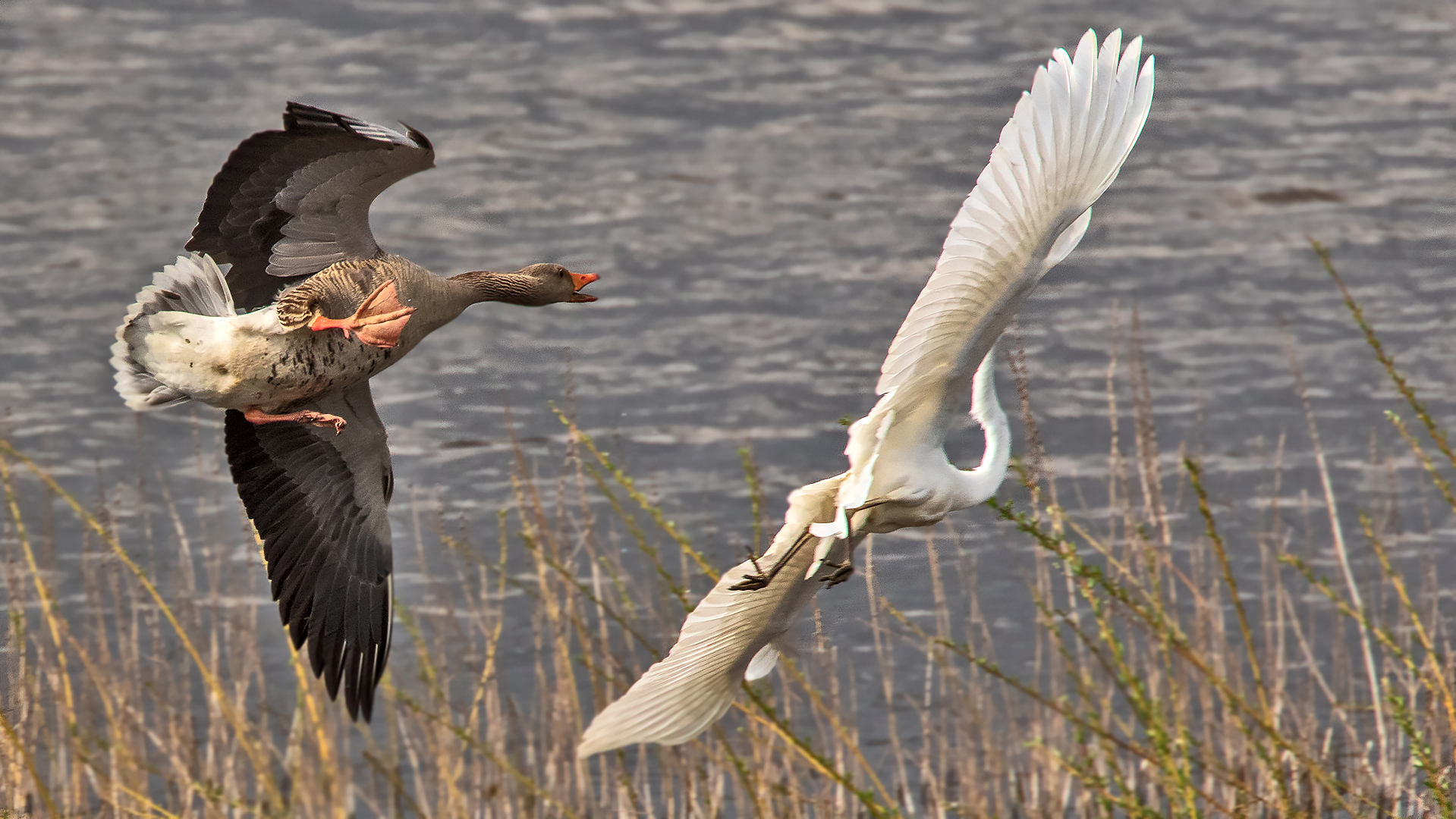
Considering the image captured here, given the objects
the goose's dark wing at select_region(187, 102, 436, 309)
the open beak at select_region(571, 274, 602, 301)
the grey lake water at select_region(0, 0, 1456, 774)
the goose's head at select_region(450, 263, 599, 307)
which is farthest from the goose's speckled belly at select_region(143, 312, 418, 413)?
the grey lake water at select_region(0, 0, 1456, 774)

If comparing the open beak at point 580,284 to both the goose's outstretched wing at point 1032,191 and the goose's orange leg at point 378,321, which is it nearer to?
the goose's orange leg at point 378,321

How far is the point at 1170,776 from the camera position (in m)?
3.20

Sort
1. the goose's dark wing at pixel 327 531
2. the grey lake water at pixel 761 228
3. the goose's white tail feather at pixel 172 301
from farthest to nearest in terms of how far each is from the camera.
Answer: the grey lake water at pixel 761 228, the goose's dark wing at pixel 327 531, the goose's white tail feather at pixel 172 301

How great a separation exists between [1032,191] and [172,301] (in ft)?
4.75

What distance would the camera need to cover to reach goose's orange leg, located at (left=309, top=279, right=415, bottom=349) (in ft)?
8.18

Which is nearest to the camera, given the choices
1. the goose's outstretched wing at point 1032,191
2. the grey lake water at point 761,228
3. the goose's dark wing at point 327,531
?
the goose's outstretched wing at point 1032,191

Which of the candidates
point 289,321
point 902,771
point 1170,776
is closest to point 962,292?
point 289,321

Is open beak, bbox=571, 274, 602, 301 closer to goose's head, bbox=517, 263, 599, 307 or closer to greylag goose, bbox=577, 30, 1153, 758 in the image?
goose's head, bbox=517, 263, 599, 307

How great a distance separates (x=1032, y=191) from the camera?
7.55 feet

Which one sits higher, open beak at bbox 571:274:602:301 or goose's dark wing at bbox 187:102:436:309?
goose's dark wing at bbox 187:102:436:309

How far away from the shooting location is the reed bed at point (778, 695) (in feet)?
11.4

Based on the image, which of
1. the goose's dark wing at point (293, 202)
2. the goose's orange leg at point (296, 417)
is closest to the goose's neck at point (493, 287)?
the goose's dark wing at point (293, 202)

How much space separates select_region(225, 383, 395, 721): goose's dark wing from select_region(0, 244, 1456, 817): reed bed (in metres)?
0.30

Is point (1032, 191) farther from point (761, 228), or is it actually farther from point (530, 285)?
point (761, 228)
